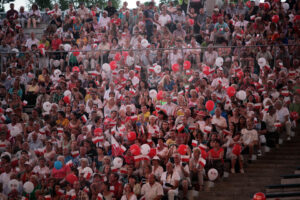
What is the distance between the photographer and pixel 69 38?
17109mm

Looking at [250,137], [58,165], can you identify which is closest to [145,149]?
[58,165]

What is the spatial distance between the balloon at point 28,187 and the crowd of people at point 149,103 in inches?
3.8

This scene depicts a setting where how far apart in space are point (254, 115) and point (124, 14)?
24.8 ft

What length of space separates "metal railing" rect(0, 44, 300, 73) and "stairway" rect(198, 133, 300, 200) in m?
2.29

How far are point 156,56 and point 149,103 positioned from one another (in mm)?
2013

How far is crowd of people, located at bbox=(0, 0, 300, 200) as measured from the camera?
11.1 m

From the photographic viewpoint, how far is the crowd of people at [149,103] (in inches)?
436

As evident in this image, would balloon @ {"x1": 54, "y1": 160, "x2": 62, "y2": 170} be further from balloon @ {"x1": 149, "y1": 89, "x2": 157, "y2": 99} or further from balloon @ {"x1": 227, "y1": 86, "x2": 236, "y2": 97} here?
balloon @ {"x1": 227, "y1": 86, "x2": 236, "y2": 97}

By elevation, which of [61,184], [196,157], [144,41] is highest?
[144,41]

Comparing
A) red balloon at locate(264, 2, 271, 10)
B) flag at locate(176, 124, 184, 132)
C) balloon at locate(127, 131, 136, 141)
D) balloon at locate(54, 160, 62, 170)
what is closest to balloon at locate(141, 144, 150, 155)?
balloon at locate(127, 131, 136, 141)

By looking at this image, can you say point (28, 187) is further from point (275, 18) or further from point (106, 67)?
point (275, 18)

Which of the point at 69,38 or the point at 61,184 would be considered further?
the point at 69,38

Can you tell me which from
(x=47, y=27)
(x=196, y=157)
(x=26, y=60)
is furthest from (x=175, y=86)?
(x=47, y=27)

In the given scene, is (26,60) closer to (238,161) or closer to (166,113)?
(166,113)
